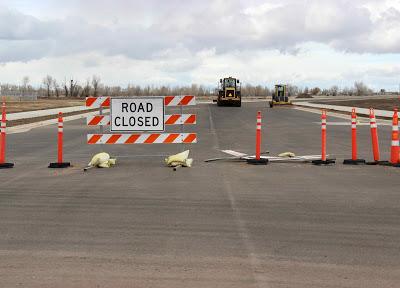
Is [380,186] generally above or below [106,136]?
below

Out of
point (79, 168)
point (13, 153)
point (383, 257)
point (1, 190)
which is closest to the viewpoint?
point (383, 257)

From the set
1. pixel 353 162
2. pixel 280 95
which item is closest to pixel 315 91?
pixel 280 95

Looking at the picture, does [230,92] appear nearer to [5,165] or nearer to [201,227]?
[5,165]

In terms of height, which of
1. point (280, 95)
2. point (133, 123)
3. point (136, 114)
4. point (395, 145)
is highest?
point (280, 95)

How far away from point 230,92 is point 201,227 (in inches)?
2281

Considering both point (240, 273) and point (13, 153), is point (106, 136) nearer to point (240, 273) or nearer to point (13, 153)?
point (13, 153)

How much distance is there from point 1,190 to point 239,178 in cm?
Result: 452

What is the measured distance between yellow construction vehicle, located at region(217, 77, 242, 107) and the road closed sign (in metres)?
50.8

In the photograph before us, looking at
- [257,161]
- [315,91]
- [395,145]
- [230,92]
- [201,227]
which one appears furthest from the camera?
[315,91]

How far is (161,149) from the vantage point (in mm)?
17562

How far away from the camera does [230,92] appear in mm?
64250

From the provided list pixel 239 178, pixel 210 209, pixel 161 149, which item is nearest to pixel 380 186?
pixel 239 178

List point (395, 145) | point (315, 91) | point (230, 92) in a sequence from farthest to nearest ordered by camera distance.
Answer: point (315, 91)
point (230, 92)
point (395, 145)

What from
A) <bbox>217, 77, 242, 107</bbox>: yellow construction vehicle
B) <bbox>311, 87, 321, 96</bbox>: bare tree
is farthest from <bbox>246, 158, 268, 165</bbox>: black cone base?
<bbox>311, 87, 321, 96</bbox>: bare tree
